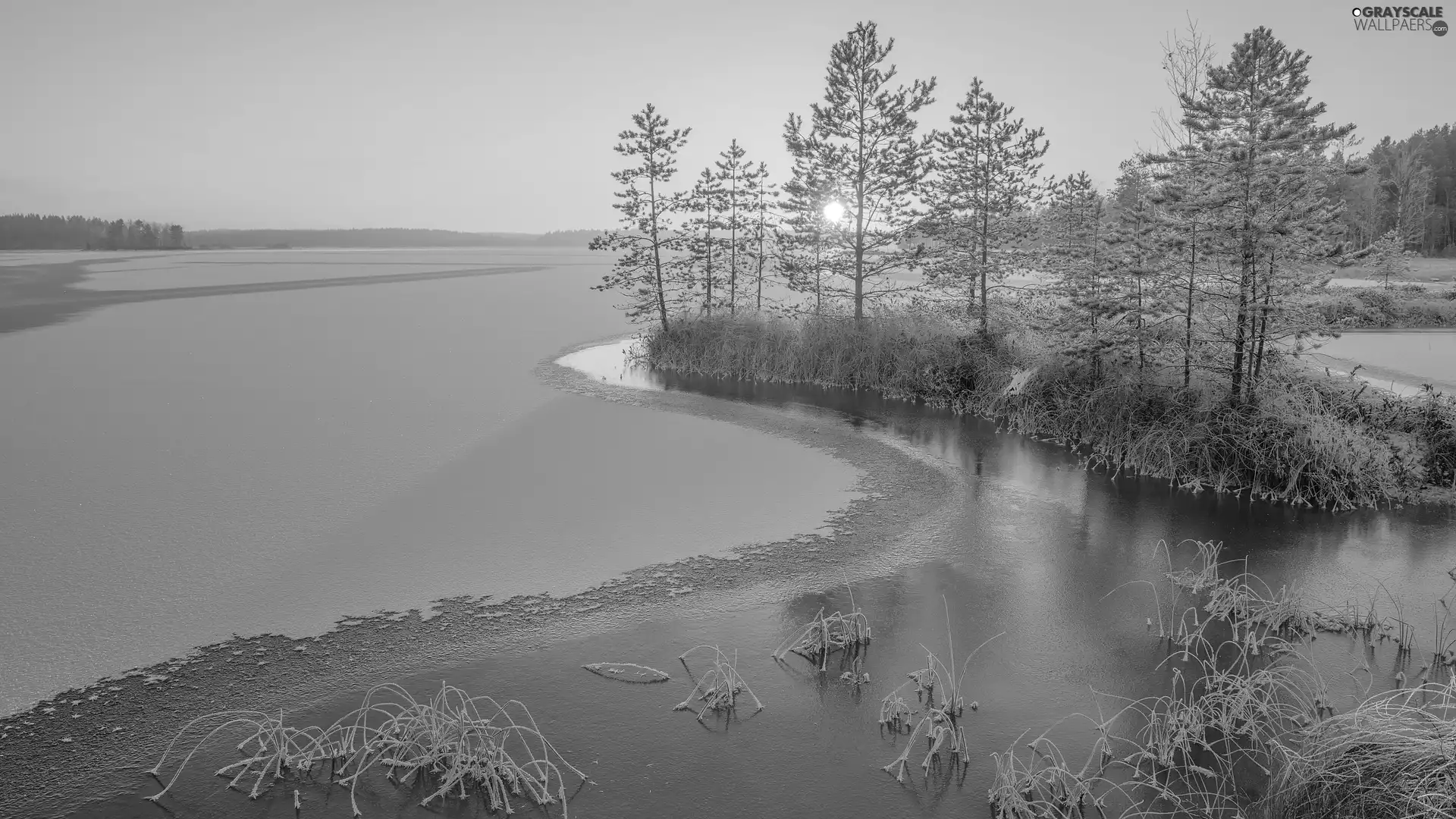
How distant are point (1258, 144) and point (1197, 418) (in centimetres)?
435

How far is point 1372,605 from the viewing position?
25.7ft

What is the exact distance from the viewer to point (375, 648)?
7.54 metres

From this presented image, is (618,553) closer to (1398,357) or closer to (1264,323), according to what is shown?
(1264,323)

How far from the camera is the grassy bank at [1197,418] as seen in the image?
12.3 m

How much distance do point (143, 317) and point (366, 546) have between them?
Result: 102ft

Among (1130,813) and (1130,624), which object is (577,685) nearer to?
(1130,813)

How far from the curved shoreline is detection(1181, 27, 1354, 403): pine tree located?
21.5ft

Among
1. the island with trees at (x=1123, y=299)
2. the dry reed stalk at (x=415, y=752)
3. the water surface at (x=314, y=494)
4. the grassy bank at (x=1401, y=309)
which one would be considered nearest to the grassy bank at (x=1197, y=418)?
the island with trees at (x=1123, y=299)

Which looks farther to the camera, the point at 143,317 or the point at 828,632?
the point at 143,317

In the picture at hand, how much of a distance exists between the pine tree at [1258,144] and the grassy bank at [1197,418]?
6.27 feet

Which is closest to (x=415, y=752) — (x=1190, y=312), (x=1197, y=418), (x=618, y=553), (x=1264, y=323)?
(x=618, y=553)

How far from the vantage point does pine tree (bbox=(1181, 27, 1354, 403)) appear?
13.2m

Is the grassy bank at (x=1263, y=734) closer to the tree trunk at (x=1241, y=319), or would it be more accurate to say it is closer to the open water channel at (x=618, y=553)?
the open water channel at (x=618, y=553)

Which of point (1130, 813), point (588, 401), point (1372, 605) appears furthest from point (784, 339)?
point (1130, 813)
